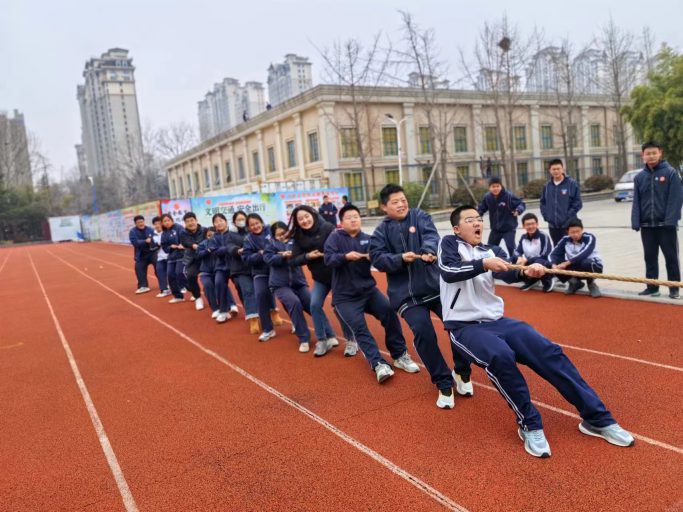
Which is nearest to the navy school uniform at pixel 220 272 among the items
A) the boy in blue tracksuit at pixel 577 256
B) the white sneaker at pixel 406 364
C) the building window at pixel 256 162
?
the white sneaker at pixel 406 364

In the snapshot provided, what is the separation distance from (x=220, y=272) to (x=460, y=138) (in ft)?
116

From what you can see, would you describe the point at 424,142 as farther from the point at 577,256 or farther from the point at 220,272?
the point at 220,272

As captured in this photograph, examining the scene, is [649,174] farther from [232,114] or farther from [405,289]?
[232,114]

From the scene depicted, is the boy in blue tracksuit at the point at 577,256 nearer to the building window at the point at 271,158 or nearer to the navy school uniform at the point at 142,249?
the navy school uniform at the point at 142,249

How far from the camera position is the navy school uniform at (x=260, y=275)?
21.6 feet

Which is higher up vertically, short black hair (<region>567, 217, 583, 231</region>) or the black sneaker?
short black hair (<region>567, 217, 583, 231</region>)

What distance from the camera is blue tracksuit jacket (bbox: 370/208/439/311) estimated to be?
4.32 m

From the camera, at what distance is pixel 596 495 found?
8.96ft

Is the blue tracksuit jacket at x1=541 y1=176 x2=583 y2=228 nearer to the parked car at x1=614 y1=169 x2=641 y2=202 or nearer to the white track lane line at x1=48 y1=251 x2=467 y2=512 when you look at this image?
the white track lane line at x1=48 y1=251 x2=467 y2=512

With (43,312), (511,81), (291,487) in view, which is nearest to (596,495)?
(291,487)

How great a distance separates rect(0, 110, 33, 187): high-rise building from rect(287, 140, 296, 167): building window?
34.7 meters

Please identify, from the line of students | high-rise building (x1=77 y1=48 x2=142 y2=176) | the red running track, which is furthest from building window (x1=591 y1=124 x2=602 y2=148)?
high-rise building (x1=77 y1=48 x2=142 y2=176)

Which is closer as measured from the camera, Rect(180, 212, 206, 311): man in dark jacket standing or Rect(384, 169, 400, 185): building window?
Rect(180, 212, 206, 311): man in dark jacket standing

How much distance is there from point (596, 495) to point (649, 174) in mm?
5050
